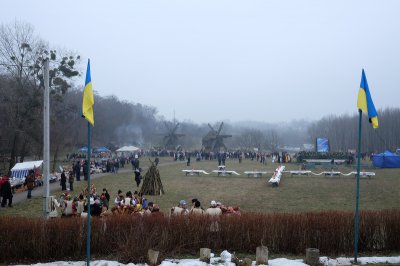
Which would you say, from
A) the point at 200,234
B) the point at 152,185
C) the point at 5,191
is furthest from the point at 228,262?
the point at 152,185

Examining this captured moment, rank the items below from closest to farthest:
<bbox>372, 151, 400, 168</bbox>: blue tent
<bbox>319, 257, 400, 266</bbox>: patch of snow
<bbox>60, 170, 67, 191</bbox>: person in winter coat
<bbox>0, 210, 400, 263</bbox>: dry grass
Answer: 1. <bbox>319, 257, 400, 266</bbox>: patch of snow
2. <bbox>0, 210, 400, 263</bbox>: dry grass
3. <bbox>60, 170, 67, 191</bbox>: person in winter coat
4. <bbox>372, 151, 400, 168</bbox>: blue tent

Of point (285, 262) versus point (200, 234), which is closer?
point (285, 262)

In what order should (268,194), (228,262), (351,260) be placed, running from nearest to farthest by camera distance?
(228,262) → (351,260) → (268,194)

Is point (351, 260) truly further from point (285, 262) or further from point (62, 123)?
point (62, 123)

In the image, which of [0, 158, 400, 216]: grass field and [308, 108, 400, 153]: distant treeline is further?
[308, 108, 400, 153]: distant treeline

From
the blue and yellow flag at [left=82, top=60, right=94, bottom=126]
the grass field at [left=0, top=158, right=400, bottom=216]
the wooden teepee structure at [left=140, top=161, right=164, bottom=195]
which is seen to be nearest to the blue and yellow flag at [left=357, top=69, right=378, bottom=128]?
the blue and yellow flag at [left=82, top=60, right=94, bottom=126]

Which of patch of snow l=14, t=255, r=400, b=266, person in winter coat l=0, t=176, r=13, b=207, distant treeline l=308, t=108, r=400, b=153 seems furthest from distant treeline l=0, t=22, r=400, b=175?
patch of snow l=14, t=255, r=400, b=266

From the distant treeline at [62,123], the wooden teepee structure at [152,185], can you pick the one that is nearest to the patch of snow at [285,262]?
the wooden teepee structure at [152,185]

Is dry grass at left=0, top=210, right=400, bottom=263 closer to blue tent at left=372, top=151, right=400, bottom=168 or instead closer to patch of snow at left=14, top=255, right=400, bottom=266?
patch of snow at left=14, top=255, right=400, bottom=266

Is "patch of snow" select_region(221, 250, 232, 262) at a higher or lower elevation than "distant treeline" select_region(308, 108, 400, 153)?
lower

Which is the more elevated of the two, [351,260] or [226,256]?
[226,256]

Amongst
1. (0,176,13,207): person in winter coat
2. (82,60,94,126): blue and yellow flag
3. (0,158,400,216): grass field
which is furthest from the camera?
(0,176,13,207): person in winter coat

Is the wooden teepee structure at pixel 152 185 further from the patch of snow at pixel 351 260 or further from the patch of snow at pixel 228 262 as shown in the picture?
the patch of snow at pixel 351 260

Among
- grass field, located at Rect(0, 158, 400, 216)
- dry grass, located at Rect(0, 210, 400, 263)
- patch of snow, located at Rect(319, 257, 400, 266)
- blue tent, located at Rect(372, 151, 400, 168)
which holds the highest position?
blue tent, located at Rect(372, 151, 400, 168)
